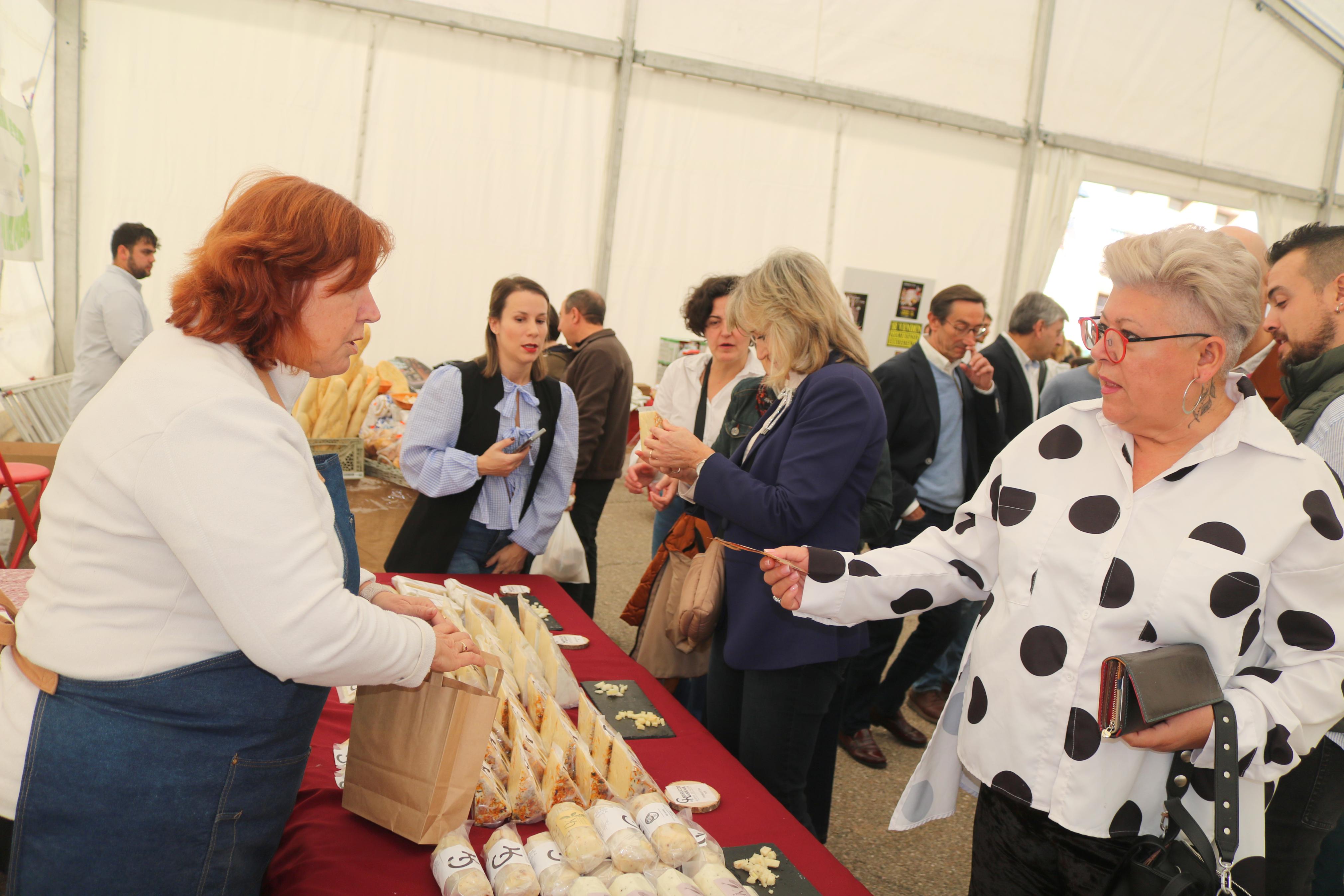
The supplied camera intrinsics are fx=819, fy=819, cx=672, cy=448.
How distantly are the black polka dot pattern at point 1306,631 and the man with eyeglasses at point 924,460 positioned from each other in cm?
194

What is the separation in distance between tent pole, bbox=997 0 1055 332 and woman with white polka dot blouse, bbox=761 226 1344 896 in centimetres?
798

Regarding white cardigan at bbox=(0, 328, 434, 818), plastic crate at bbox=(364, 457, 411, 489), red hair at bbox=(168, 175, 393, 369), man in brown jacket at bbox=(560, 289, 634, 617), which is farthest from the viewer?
plastic crate at bbox=(364, 457, 411, 489)

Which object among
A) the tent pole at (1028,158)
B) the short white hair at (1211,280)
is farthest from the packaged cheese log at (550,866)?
the tent pole at (1028,158)

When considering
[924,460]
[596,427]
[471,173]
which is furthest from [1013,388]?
[471,173]

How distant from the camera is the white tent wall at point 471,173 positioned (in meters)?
6.56

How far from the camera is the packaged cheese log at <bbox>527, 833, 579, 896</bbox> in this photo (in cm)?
117

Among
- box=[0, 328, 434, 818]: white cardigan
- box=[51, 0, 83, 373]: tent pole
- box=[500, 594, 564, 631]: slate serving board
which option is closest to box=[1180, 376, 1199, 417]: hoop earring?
box=[0, 328, 434, 818]: white cardigan

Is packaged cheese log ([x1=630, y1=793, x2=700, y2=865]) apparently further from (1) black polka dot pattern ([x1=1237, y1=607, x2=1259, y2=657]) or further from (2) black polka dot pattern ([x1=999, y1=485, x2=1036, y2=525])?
(1) black polka dot pattern ([x1=1237, y1=607, x2=1259, y2=657])

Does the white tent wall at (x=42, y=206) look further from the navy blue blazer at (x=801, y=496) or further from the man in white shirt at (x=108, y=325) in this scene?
the navy blue blazer at (x=801, y=496)

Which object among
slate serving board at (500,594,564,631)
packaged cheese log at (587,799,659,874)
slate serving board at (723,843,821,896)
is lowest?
slate serving board at (500,594,564,631)

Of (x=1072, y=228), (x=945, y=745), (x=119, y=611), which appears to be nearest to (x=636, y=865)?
(x=945, y=745)

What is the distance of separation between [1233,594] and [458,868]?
3.92 ft

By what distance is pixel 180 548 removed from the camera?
95cm

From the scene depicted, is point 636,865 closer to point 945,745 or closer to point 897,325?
point 945,745
